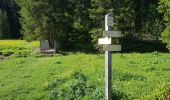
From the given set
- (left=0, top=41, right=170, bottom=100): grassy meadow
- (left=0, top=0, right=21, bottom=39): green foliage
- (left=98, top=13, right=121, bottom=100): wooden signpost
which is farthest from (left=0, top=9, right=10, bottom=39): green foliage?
(left=98, top=13, right=121, bottom=100): wooden signpost

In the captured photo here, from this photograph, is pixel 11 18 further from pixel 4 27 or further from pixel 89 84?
pixel 89 84

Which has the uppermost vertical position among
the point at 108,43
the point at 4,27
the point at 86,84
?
the point at 108,43

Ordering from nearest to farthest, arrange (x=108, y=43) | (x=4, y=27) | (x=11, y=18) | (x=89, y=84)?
(x=108, y=43) < (x=89, y=84) < (x=4, y=27) < (x=11, y=18)

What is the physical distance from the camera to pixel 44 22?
4619 centimetres

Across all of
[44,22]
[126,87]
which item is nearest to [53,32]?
[44,22]

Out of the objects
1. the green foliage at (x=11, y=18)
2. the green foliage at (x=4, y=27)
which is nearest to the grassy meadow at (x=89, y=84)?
the green foliage at (x=4, y=27)

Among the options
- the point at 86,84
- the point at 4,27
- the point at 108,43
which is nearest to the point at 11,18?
the point at 4,27

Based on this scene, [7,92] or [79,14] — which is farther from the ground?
[79,14]

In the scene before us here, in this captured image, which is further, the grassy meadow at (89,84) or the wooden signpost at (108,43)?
the grassy meadow at (89,84)

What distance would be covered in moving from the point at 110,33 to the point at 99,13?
33.5 m

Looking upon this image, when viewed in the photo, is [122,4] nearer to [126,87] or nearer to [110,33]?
[126,87]

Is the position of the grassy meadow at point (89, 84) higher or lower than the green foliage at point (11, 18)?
lower

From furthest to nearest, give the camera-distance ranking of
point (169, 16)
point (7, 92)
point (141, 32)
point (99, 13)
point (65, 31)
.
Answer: point (141, 32)
point (65, 31)
point (99, 13)
point (169, 16)
point (7, 92)

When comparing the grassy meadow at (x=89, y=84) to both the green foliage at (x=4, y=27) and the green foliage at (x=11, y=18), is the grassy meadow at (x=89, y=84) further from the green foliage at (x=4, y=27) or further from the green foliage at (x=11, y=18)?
the green foliage at (x=11, y=18)
